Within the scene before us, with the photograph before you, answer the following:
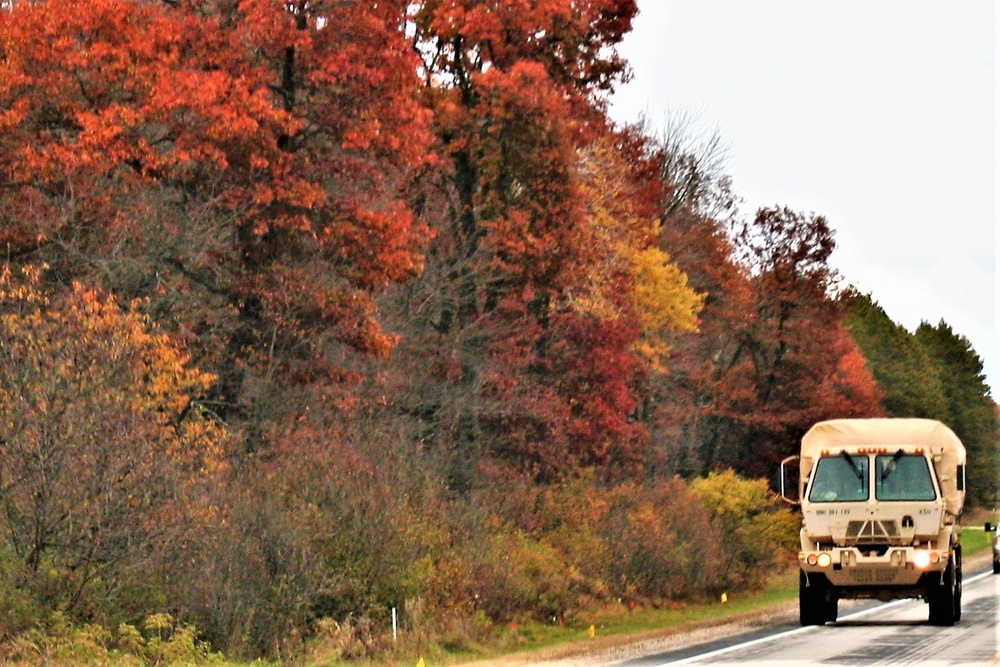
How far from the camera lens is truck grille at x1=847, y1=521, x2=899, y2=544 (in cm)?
2639

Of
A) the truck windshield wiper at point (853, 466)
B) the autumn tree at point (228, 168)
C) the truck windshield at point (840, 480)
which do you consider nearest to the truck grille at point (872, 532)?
the truck windshield at point (840, 480)

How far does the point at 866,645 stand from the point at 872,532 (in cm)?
333

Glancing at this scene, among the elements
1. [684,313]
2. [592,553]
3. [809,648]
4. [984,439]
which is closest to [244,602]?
[809,648]

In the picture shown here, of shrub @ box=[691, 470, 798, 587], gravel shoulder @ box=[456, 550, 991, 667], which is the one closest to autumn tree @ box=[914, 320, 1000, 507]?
shrub @ box=[691, 470, 798, 587]

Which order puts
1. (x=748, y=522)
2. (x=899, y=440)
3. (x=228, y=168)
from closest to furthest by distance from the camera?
(x=899, y=440)
(x=228, y=168)
(x=748, y=522)

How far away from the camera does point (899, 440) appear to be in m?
27.2

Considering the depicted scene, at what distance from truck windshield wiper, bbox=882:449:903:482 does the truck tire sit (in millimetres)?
1857

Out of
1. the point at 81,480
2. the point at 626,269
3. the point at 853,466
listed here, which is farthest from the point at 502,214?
the point at 81,480

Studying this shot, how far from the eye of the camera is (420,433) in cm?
3647

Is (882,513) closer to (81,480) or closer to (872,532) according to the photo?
(872,532)

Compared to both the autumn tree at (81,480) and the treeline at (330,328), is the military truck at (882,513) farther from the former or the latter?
the autumn tree at (81,480)

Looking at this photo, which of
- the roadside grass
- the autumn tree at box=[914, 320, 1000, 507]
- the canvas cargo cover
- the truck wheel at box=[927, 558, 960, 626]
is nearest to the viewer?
the roadside grass

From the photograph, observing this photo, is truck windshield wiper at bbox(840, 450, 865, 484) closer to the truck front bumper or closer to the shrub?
the truck front bumper

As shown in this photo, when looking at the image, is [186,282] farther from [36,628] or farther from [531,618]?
[36,628]
